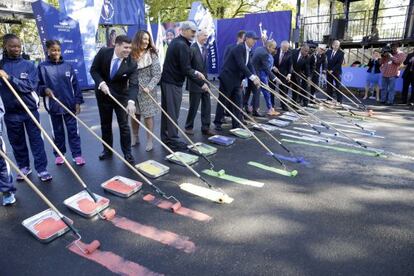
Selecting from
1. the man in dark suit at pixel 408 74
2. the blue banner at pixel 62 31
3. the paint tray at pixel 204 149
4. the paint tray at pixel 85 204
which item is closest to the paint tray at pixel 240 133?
the paint tray at pixel 204 149

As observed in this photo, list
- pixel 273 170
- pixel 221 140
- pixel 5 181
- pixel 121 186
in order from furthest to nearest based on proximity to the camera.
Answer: pixel 221 140 < pixel 273 170 < pixel 121 186 < pixel 5 181

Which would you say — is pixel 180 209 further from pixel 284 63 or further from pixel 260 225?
pixel 284 63

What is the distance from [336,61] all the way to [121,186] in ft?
29.0

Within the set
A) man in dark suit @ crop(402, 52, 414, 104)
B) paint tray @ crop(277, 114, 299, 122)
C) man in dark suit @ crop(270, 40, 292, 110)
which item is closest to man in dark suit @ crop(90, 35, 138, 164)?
paint tray @ crop(277, 114, 299, 122)

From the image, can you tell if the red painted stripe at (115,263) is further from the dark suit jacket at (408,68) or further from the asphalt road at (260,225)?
the dark suit jacket at (408,68)

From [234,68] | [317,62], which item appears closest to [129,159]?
[234,68]

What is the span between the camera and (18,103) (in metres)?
3.77

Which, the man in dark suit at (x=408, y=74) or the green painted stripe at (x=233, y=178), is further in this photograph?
the man in dark suit at (x=408, y=74)

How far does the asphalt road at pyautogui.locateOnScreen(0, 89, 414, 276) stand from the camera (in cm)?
257

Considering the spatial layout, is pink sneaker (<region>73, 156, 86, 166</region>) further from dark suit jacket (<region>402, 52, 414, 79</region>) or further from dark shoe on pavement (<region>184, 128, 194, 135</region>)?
dark suit jacket (<region>402, 52, 414, 79</region>)

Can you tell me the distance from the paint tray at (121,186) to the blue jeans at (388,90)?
32.9ft

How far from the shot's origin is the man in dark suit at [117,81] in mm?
4229

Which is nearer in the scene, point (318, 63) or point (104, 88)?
point (104, 88)

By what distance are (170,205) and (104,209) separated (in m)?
0.75
